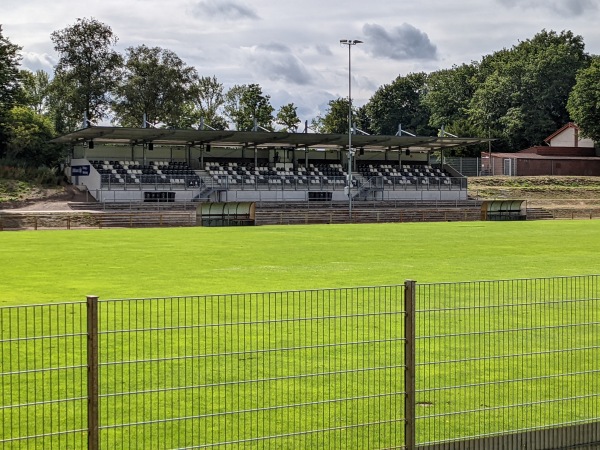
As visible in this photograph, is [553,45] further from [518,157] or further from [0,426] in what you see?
[0,426]

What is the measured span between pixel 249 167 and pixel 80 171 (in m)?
15.4

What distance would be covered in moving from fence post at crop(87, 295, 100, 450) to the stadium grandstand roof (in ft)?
208

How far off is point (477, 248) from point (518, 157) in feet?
226

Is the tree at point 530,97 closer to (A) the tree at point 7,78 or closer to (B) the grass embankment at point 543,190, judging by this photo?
(B) the grass embankment at point 543,190

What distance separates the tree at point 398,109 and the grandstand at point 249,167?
52025mm

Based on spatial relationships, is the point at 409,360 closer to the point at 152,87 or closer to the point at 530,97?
the point at 152,87

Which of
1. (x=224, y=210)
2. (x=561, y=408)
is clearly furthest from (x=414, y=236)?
(x=561, y=408)

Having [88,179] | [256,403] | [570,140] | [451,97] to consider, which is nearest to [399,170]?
[88,179]

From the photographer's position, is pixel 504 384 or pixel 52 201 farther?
pixel 52 201

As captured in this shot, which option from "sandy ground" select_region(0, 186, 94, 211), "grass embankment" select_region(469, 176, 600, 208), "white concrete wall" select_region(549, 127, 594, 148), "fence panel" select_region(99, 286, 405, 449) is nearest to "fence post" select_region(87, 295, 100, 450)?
"fence panel" select_region(99, 286, 405, 449)

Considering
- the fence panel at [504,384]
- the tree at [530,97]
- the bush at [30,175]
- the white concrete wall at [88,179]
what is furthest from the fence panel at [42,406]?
the tree at [530,97]

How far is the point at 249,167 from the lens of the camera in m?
82.5

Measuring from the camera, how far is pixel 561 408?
963cm

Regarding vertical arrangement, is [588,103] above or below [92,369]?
above
